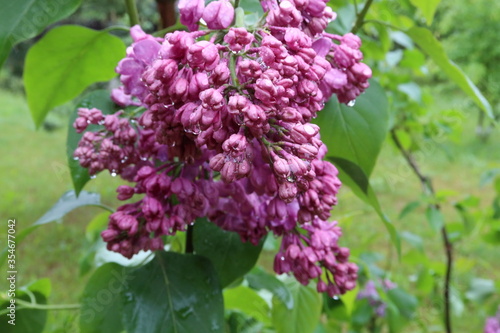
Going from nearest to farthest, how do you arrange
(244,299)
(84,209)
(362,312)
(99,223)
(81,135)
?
(81,135)
(244,299)
(99,223)
(362,312)
(84,209)

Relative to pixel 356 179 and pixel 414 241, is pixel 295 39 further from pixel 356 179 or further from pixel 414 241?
pixel 414 241

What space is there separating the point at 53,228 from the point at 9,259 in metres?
3.14

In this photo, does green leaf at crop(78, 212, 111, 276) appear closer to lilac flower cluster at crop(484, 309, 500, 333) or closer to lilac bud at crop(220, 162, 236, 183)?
lilac bud at crop(220, 162, 236, 183)

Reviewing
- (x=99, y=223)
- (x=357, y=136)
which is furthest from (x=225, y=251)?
(x=99, y=223)

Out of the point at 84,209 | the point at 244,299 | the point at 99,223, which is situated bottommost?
the point at 84,209

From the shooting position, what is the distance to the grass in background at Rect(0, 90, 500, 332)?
9.03ft

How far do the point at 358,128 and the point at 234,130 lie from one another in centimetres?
28

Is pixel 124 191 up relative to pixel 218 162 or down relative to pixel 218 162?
down

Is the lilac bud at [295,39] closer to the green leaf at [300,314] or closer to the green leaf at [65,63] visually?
the green leaf at [65,63]

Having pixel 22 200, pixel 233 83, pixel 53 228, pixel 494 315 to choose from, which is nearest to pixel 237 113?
pixel 233 83

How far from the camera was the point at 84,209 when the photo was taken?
3.99m

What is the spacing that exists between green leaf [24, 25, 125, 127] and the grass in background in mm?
911

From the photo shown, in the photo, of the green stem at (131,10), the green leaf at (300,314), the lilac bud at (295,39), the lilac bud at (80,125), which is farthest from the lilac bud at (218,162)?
the green leaf at (300,314)

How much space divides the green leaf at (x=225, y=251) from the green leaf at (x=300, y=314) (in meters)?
Result: 0.24
